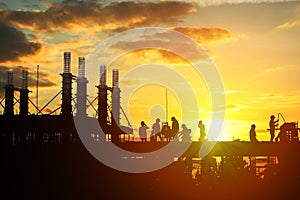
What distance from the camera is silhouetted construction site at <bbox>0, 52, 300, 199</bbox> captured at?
4050cm

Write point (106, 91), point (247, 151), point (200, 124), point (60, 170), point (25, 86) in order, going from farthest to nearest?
point (25, 86) < point (106, 91) < point (60, 170) < point (247, 151) < point (200, 124)

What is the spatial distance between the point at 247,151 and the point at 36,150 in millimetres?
21364

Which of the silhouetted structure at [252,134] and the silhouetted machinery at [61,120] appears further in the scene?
the silhouetted machinery at [61,120]

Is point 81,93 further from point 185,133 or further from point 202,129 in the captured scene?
point 202,129

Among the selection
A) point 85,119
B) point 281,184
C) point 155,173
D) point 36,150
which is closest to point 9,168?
point 36,150

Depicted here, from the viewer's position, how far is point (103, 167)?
46156 mm

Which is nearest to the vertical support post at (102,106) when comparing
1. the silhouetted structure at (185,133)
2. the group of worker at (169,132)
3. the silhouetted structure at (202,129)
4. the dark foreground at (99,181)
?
the dark foreground at (99,181)

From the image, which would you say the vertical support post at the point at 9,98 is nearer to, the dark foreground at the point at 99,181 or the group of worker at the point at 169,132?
the dark foreground at the point at 99,181

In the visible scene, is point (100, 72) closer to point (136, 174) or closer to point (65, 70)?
point (65, 70)

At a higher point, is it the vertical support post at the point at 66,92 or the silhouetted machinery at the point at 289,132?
the vertical support post at the point at 66,92

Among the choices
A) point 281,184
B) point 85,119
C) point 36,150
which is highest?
point 85,119

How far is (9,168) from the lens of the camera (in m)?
46.2

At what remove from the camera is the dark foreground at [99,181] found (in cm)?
4228

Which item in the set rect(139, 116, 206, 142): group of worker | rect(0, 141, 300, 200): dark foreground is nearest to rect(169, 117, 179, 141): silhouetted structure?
rect(139, 116, 206, 142): group of worker
